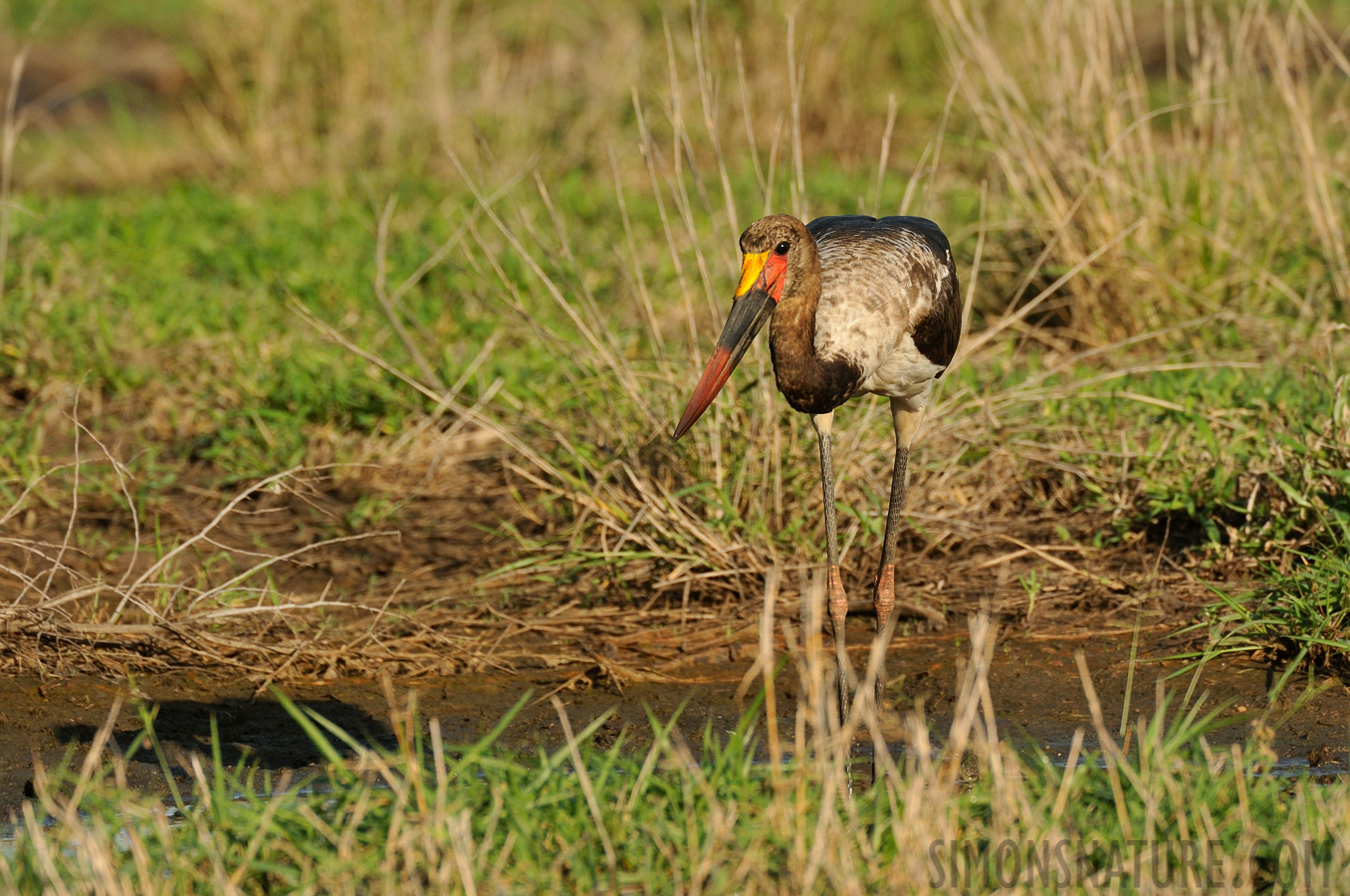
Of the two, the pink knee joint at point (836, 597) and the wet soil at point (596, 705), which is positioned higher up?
the pink knee joint at point (836, 597)

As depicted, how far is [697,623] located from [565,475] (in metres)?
0.57

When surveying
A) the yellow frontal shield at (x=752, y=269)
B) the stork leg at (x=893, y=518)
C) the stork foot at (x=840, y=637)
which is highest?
the yellow frontal shield at (x=752, y=269)

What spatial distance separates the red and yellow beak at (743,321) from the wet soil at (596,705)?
2.58 feet

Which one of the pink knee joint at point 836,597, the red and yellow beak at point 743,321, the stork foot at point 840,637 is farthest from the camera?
the pink knee joint at point 836,597

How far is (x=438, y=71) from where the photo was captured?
8.07m

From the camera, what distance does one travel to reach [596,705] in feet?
12.7

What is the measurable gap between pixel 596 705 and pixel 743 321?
1.09 metres

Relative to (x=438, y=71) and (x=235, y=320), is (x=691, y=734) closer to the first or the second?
(x=235, y=320)

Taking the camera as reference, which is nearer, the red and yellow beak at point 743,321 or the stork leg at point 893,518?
the red and yellow beak at point 743,321

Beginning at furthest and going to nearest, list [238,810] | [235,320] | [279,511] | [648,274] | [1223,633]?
[648,274]
[235,320]
[279,511]
[1223,633]
[238,810]

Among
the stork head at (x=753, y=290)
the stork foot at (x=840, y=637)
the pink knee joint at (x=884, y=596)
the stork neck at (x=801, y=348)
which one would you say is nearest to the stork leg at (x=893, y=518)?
the pink knee joint at (x=884, y=596)

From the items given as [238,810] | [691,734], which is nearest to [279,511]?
[691,734]

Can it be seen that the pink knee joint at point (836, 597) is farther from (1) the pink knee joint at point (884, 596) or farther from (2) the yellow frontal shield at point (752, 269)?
(2) the yellow frontal shield at point (752, 269)

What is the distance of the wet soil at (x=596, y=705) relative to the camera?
11.7ft
